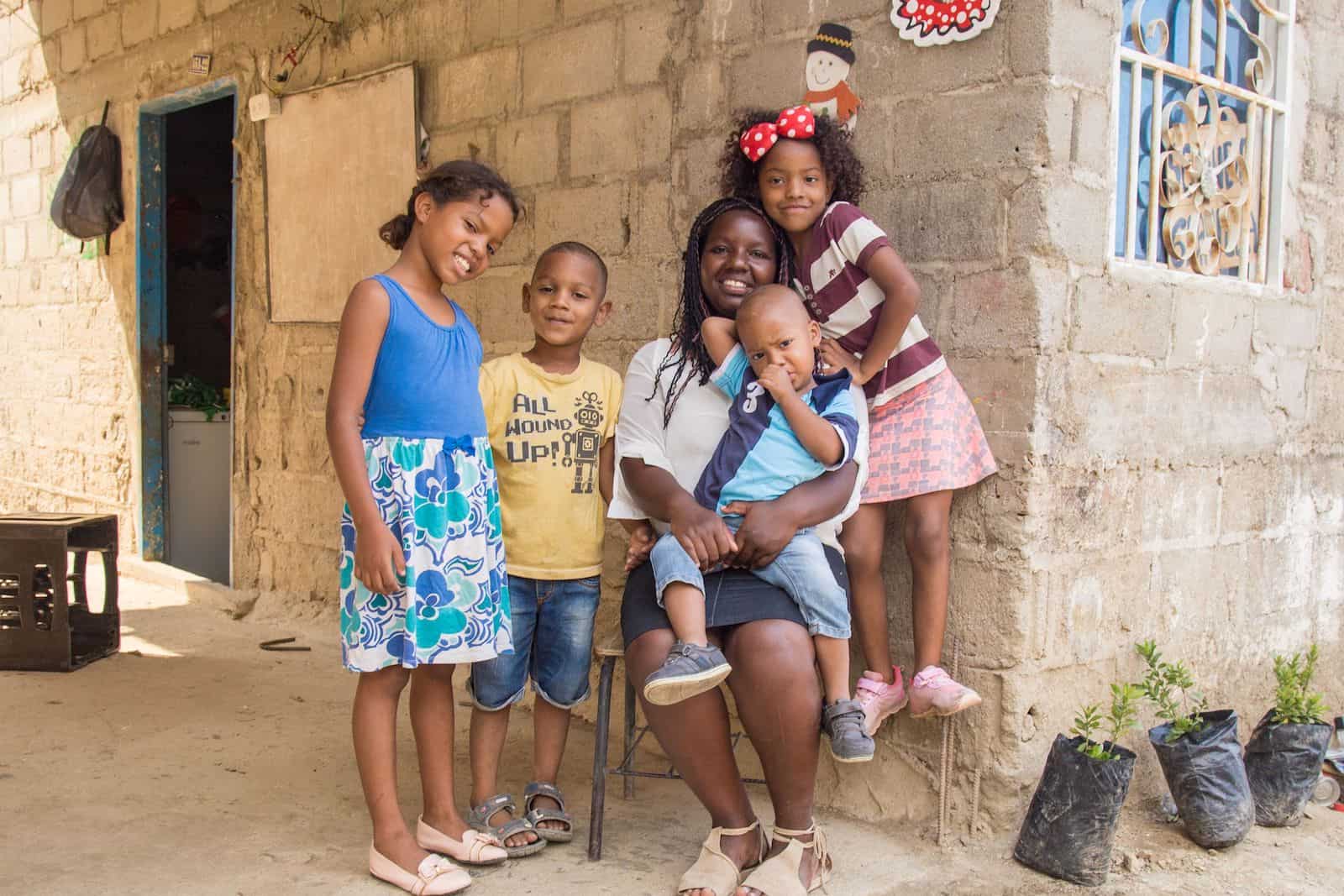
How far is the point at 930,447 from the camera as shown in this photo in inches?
115

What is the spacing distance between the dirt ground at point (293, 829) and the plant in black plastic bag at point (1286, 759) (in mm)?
55

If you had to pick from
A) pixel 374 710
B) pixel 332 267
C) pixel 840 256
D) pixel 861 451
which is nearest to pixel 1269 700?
pixel 861 451

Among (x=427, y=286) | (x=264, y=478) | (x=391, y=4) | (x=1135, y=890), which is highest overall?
(x=391, y=4)

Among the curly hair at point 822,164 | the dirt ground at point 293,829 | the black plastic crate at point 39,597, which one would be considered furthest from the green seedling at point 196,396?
the curly hair at point 822,164

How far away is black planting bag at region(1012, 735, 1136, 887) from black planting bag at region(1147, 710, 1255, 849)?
0.32 metres

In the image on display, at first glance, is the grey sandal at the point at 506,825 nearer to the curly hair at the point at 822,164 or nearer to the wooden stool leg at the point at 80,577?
the curly hair at the point at 822,164

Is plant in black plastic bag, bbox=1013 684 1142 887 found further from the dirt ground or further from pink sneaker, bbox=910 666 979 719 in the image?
pink sneaker, bbox=910 666 979 719

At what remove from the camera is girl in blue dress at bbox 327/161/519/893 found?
265 cm

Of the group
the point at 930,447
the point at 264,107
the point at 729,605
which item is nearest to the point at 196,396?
the point at 264,107

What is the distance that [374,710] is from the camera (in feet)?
9.00

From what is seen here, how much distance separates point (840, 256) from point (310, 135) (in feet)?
10.3

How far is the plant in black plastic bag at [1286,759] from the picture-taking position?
3340 millimetres

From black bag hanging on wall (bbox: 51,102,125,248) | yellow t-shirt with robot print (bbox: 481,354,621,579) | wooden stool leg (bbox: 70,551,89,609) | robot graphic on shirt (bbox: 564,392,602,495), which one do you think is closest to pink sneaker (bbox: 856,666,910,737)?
yellow t-shirt with robot print (bbox: 481,354,621,579)

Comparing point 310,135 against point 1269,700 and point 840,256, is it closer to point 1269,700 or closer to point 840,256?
point 840,256
